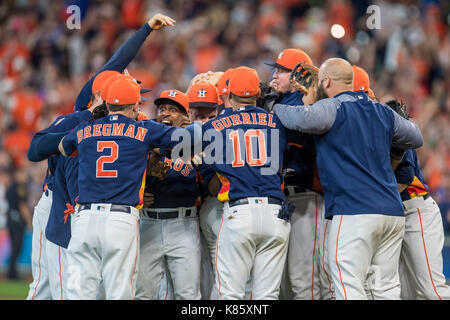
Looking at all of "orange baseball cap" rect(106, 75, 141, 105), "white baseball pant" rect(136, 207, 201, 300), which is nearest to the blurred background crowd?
"white baseball pant" rect(136, 207, 201, 300)

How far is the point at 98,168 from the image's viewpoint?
4.25 m

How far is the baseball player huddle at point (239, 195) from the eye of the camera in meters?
4.08

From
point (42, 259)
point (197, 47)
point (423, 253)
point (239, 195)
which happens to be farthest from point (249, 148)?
point (197, 47)

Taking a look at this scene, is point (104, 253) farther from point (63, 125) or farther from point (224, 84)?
point (224, 84)

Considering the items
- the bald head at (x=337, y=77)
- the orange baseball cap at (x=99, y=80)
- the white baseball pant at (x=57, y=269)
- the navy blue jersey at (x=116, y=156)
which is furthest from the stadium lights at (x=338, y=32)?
the white baseball pant at (x=57, y=269)

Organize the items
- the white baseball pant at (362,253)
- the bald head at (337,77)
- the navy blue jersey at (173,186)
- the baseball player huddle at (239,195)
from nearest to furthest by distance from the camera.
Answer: the white baseball pant at (362,253), the baseball player huddle at (239,195), the bald head at (337,77), the navy blue jersey at (173,186)

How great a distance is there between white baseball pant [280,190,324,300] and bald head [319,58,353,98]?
967 millimetres

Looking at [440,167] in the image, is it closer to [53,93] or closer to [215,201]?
[215,201]

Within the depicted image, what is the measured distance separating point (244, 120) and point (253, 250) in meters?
0.99

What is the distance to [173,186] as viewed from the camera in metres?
4.87

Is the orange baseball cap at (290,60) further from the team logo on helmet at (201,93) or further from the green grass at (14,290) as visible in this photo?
the green grass at (14,290)

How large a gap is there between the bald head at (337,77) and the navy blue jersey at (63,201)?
2.06 m
